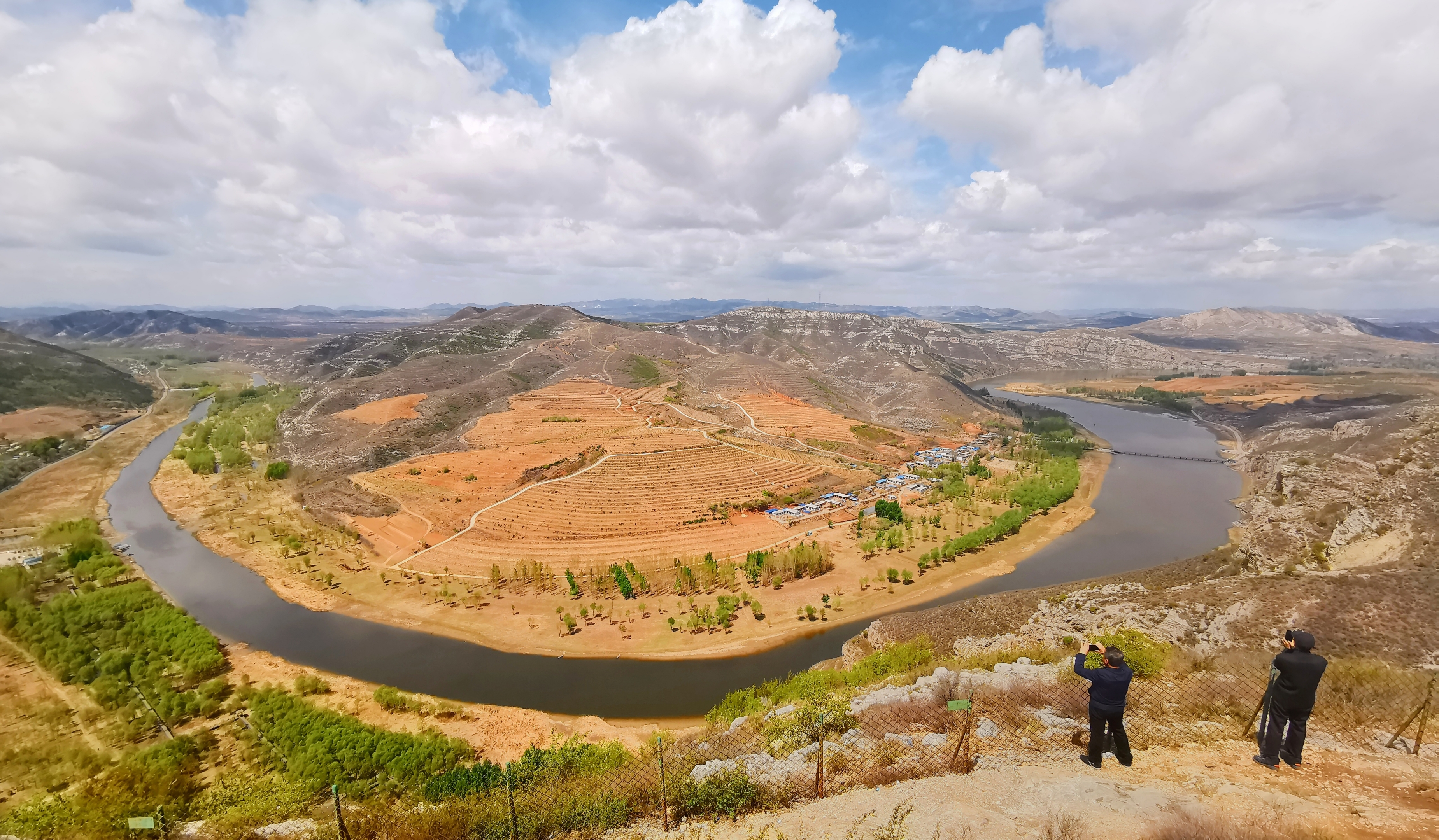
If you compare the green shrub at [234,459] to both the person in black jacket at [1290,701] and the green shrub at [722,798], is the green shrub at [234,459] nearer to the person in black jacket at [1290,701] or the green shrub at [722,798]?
the green shrub at [722,798]

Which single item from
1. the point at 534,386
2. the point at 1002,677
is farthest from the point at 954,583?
the point at 534,386

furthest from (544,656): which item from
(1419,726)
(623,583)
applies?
(1419,726)

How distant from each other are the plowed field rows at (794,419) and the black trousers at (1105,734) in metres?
57.5

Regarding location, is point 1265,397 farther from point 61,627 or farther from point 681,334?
point 61,627

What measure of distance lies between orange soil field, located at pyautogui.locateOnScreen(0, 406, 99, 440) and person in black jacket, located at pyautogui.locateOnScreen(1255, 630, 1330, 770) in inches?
4032

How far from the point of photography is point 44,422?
6956 cm

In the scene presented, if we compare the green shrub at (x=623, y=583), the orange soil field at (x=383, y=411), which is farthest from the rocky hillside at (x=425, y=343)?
the green shrub at (x=623, y=583)

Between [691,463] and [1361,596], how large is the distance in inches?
1693

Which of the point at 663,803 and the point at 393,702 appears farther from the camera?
the point at 393,702

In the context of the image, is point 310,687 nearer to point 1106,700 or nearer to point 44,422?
point 1106,700

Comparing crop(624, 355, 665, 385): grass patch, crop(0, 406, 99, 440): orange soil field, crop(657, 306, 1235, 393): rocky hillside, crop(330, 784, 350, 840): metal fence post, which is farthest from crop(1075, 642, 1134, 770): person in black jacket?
crop(657, 306, 1235, 393): rocky hillside

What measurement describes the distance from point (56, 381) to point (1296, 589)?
139 m

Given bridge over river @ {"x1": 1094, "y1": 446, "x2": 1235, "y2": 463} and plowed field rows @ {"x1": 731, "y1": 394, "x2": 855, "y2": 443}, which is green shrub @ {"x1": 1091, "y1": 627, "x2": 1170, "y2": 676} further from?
bridge over river @ {"x1": 1094, "y1": 446, "x2": 1235, "y2": 463}

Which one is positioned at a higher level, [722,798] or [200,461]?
[722,798]
